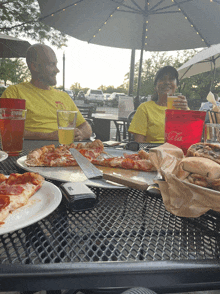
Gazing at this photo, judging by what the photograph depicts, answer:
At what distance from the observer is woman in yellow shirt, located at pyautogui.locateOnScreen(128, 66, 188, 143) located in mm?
3230

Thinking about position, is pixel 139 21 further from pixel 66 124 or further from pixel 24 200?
pixel 24 200

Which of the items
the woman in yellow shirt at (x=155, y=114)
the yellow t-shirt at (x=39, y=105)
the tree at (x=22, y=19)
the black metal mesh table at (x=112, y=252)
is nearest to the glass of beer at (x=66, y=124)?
the black metal mesh table at (x=112, y=252)

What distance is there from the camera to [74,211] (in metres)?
0.72

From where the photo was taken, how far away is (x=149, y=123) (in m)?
3.33

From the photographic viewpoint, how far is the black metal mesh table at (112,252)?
0.46 meters

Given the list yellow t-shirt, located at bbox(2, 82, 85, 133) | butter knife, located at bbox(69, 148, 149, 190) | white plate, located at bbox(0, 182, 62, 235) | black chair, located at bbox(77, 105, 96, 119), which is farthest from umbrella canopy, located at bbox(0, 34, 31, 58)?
white plate, located at bbox(0, 182, 62, 235)

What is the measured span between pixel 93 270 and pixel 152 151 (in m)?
0.60

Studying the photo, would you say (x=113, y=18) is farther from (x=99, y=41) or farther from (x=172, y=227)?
(x=172, y=227)

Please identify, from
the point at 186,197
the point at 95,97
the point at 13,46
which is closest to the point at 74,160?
the point at 186,197

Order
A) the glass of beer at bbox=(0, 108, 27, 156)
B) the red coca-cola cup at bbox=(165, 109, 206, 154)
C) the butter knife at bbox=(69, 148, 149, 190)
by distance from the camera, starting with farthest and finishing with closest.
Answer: the glass of beer at bbox=(0, 108, 27, 156)
the red coca-cola cup at bbox=(165, 109, 206, 154)
the butter knife at bbox=(69, 148, 149, 190)

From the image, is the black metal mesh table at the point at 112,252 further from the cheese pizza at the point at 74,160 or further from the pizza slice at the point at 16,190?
the cheese pizza at the point at 74,160

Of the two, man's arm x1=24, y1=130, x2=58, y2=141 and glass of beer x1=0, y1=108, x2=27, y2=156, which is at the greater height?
glass of beer x1=0, y1=108, x2=27, y2=156

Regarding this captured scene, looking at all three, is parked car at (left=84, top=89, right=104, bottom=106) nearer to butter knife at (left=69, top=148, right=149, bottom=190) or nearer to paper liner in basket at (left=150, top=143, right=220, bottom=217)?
butter knife at (left=69, top=148, right=149, bottom=190)

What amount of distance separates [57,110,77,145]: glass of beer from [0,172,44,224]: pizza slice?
95cm
